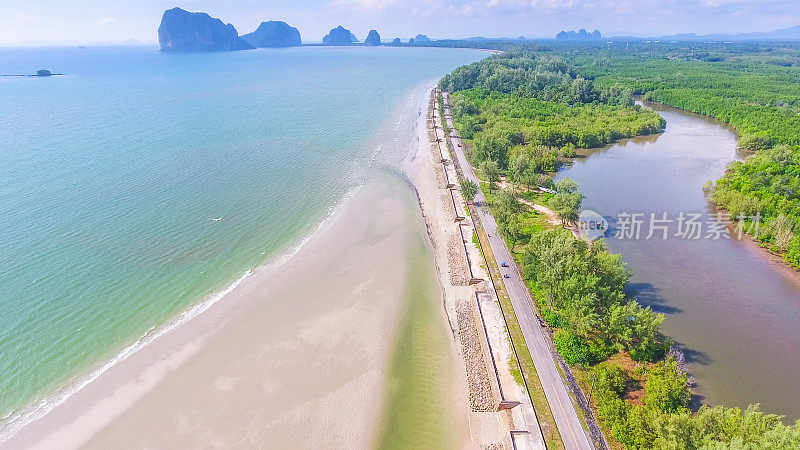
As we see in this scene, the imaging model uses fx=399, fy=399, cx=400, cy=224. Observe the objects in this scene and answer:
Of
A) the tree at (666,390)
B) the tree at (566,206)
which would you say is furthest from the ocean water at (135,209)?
the tree at (666,390)

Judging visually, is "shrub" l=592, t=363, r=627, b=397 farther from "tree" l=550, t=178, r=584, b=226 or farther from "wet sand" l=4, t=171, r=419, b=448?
"tree" l=550, t=178, r=584, b=226

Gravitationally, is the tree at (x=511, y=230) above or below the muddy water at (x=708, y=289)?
above

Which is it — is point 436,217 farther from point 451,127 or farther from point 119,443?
point 451,127

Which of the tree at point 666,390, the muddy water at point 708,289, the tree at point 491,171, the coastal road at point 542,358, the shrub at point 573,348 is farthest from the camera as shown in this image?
the tree at point 491,171

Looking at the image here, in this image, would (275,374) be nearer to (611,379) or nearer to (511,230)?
(611,379)

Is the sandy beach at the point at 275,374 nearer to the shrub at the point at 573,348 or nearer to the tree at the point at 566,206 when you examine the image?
the shrub at the point at 573,348

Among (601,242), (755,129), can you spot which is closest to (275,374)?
(601,242)

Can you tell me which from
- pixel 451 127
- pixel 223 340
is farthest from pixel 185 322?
pixel 451 127
